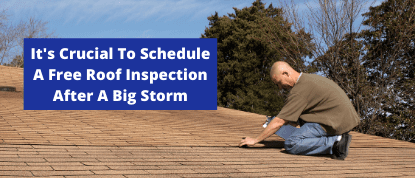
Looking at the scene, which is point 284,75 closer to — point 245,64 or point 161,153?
point 161,153

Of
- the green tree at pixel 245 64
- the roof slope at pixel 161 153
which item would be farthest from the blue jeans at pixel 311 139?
the green tree at pixel 245 64

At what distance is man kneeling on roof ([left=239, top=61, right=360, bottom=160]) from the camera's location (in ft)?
11.4

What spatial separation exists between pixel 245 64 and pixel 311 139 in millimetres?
22371

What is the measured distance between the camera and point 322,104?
3539 millimetres

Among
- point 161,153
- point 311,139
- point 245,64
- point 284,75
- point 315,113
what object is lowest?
point 161,153

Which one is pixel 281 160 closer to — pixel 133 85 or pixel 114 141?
pixel 114 141

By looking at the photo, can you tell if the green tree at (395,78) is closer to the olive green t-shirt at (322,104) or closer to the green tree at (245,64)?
the olive green t-shirt at (322,104)

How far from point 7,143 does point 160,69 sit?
8.10 meters

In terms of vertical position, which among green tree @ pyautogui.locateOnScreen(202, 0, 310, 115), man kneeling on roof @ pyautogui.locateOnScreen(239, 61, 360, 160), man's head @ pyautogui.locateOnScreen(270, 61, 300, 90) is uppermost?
green tree @ pyautogui.locateOnScreen(202, 0, 310, 115)

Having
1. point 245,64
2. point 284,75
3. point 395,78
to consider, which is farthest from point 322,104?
point 245,64

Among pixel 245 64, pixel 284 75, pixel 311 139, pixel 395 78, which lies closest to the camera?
pixel 284 75

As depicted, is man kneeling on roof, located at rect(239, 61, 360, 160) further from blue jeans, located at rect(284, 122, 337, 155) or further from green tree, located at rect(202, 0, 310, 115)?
green tree, located at rect(202, 0, 310, 115)

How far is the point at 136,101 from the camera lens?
944 centimetres

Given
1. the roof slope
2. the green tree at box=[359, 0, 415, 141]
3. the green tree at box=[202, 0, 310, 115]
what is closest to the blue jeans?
the roof slope
